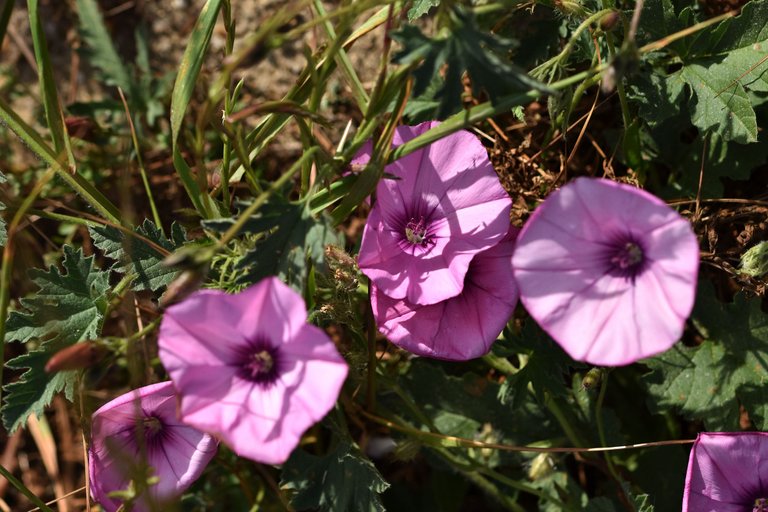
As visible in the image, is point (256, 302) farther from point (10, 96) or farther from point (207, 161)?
point (10, 96)

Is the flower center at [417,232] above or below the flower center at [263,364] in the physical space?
below

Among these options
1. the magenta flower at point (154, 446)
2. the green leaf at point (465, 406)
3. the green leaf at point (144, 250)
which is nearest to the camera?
the magenta flower at point (154, 446)

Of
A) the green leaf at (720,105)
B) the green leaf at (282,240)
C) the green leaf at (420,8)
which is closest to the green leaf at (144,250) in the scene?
the green leaf at (282,240)

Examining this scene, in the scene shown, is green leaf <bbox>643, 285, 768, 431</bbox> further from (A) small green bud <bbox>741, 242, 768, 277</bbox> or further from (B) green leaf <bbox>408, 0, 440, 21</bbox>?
(B) green leaf <bbox>408, 0, 440, 21</bbox>

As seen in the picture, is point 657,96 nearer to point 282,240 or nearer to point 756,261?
point 756,261

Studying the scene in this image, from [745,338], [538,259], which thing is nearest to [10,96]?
[538,259]

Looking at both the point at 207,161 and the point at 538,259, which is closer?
the point at 538,259

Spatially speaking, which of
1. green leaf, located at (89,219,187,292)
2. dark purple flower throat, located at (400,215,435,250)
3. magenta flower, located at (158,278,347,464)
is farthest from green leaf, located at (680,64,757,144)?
green leaf, located at (89,219,187,292)

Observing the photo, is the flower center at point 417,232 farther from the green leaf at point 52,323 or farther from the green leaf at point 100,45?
the green leaf at point 100,45
